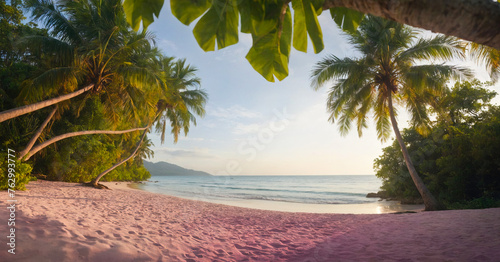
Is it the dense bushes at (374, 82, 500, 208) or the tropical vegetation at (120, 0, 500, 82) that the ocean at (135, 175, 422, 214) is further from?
the tropical vegetation at (120, 0, 500, 82)

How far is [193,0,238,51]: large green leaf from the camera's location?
1.15m

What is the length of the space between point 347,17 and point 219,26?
0.89 metres

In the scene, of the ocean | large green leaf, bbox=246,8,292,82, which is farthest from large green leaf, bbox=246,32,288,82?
the ocean

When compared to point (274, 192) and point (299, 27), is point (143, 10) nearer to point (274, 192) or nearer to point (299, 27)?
point (299, 27)

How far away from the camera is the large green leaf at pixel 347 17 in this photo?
4.89 feet

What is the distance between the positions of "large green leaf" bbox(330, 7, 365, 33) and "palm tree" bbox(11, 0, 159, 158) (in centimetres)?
865

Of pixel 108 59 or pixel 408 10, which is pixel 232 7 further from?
pixel 108 59

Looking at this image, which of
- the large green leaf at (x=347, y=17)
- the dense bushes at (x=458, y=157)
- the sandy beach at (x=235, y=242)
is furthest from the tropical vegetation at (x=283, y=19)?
the dense bushes at (x=458, y=157)

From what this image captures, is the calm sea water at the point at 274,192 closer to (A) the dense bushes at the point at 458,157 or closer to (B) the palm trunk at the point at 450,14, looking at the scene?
(A) the dense bushes at the point at 458,157

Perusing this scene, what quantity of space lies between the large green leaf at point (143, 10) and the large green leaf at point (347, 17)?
1119 millimetres

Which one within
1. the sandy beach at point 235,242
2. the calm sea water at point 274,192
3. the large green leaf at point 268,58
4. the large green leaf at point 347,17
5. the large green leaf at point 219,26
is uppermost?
the large green leaf at point 347,17

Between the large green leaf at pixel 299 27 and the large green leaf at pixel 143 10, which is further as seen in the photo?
the large green leaf at pixel 299 27

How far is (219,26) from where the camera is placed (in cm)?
122

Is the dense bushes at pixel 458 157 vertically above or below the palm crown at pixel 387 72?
below
